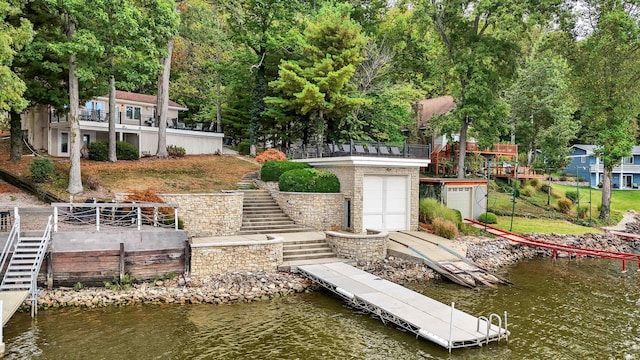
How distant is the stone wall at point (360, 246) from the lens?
17375 mm

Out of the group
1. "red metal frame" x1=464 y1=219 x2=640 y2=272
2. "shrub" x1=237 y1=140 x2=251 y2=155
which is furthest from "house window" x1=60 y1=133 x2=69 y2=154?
"red metal frame" x1=464 y1=219 x2=640 y2=272

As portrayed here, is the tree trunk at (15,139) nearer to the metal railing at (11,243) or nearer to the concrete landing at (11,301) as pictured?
the metal railing at (11,243)

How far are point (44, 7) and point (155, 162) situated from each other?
9672 millimetres

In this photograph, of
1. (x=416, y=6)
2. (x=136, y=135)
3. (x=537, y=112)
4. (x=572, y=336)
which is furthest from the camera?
(x=537, y=112)

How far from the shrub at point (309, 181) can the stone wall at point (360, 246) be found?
3.89 meters

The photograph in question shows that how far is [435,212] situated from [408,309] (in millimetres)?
11602

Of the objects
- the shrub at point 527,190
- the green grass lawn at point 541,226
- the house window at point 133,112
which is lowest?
the green grass lawn at point 541,226

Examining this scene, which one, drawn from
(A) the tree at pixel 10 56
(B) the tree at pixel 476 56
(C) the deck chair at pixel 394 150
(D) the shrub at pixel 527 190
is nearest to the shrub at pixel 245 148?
(B) the tree at pixel 476 56

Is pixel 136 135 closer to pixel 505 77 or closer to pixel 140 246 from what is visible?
pixel 140 246

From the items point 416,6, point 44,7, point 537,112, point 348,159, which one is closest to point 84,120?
point 44,7

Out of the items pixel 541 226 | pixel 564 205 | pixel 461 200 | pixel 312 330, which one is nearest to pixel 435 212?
pixel 461 200

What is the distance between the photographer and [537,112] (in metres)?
37.3

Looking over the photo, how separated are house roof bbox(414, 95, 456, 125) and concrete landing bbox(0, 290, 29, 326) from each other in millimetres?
29100

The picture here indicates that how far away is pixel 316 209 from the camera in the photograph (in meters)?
20.8
